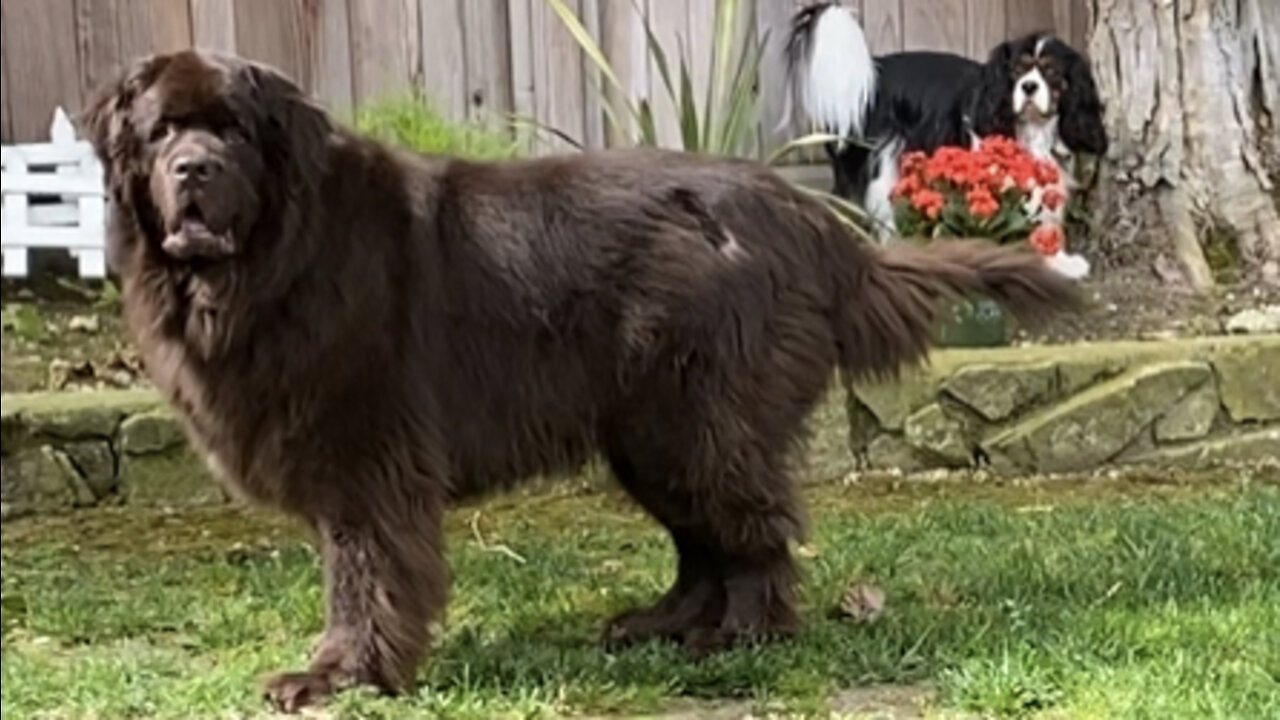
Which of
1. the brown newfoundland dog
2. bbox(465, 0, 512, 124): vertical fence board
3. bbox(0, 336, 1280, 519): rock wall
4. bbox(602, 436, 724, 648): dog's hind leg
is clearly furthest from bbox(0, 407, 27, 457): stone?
bbox(0, 336, 1280, 519): rock wall

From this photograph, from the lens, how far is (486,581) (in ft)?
13.5

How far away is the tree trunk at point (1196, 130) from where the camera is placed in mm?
5520

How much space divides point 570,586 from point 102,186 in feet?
4.43

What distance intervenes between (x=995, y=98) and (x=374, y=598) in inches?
117

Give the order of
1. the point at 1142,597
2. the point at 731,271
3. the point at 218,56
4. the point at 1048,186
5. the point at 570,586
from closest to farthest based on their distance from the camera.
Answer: the point at 218,56
the point at 731,271
the point at 1142,597
the point at 570,586
the point at 1048,186

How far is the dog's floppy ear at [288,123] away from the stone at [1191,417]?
9.04ft

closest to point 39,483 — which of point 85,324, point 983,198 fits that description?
point 85,324

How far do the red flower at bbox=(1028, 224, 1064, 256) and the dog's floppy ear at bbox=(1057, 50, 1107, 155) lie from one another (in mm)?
381

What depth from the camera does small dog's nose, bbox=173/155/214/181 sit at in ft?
9.78

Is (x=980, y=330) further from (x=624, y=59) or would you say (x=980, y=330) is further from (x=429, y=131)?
(x=429, y=131)

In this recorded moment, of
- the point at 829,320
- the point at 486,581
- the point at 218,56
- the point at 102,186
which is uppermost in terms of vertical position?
the point at 218,56

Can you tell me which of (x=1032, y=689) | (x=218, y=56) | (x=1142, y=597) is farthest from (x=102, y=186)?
(x=1142, y=597)

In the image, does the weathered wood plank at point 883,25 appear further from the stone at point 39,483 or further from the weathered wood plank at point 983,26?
the stone at point 39,483

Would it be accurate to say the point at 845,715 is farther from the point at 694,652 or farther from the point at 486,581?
the point at 486,581
